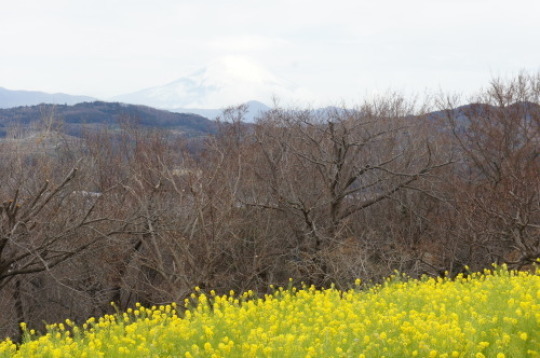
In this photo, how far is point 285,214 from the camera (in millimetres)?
23500

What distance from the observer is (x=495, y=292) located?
805cm

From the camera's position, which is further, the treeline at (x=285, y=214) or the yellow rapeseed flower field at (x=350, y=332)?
the treeline at (x=285, y=214)

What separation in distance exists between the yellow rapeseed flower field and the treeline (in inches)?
321

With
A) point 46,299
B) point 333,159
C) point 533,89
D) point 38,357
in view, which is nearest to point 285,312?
point 38,357

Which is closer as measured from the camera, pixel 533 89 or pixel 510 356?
pixel 510 356

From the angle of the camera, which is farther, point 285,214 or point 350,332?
point 285,214

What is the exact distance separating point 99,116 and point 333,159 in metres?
122

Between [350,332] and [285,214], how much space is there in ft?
55.6

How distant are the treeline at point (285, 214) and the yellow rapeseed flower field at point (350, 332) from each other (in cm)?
814

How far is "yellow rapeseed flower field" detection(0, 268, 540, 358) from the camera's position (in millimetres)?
5652

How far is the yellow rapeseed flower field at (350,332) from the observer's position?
5.65 metres

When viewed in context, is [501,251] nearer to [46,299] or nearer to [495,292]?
[495,292]

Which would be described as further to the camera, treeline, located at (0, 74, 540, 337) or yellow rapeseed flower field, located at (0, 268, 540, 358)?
treeline, located at (0, 74, 540, 337)

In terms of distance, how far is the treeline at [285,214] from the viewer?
58.4ft
